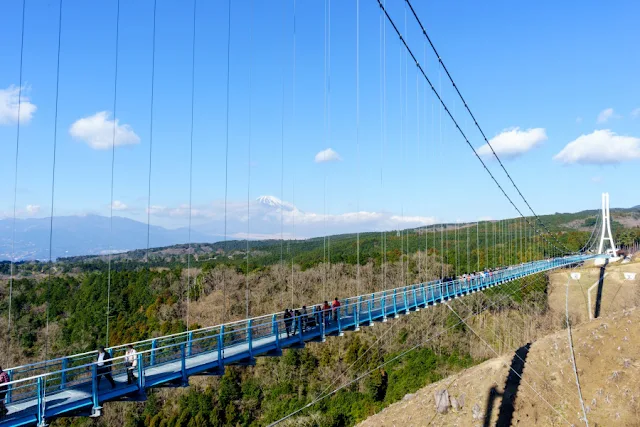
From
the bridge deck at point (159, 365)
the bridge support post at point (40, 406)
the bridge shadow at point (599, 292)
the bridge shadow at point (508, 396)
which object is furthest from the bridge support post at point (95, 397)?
the bridge shadow at point (599, 292)

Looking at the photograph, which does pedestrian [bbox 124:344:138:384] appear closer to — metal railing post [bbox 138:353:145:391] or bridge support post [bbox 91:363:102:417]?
metal railing post [bbox 138:353:145:391]

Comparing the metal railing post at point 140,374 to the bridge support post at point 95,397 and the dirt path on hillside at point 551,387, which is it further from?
the dirt path on hillside at point 551,387

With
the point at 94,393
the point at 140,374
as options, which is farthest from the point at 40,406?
the point at 140,374

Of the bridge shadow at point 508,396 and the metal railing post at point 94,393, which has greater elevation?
the metal railing post at point 94,393

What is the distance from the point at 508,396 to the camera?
27750 mm

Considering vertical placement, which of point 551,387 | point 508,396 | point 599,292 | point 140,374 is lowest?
point 508,396

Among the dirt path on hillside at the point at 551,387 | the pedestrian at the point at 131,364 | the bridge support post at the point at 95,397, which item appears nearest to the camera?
the bridge support post at the point at 95,397

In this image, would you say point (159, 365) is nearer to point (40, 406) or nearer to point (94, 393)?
point (94, 393)

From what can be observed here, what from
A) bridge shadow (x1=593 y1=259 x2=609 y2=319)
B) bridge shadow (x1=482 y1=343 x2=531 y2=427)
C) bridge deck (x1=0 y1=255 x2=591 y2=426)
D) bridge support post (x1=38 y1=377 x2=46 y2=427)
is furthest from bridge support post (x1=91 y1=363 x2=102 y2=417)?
bridge shadow (x1=593 y1=259 x2=609 y2=319)

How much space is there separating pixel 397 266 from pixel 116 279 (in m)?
28.2

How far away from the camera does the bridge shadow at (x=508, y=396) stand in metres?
26.2

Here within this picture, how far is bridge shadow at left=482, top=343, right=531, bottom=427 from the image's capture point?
26.2 m

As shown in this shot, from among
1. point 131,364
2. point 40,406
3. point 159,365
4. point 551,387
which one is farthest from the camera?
point 551,387

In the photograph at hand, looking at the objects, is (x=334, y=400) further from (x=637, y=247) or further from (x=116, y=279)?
(x=637, y=247)
